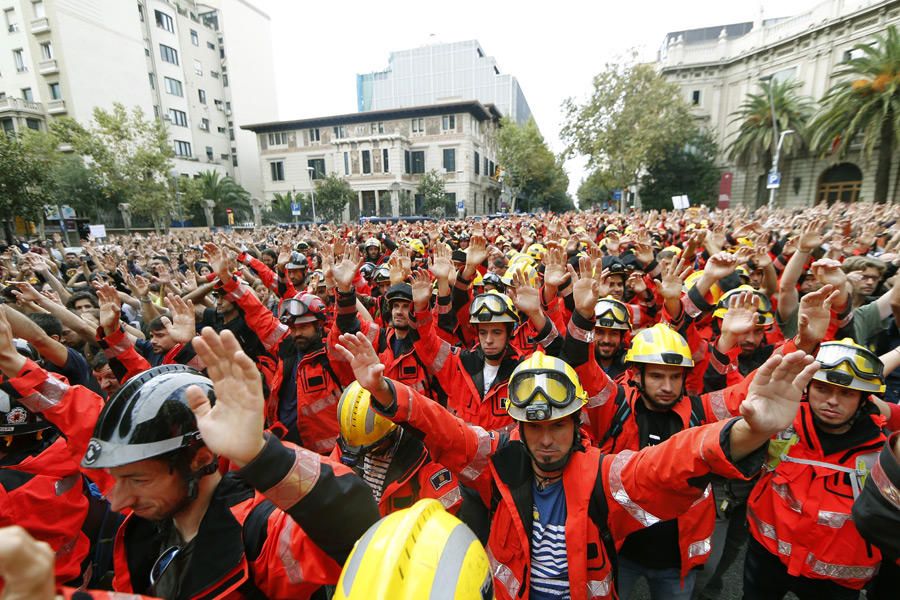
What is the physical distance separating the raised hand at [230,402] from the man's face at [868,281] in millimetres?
6464

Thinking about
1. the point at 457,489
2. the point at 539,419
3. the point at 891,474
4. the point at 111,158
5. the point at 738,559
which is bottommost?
the point at 738,559

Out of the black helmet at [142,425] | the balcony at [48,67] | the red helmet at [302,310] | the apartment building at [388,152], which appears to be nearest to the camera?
the black helmet at [142,425]

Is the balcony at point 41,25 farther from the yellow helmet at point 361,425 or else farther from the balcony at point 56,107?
the yellow helmet at point 361,425

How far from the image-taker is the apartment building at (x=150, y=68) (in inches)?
1549

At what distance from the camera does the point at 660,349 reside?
9.68 feet

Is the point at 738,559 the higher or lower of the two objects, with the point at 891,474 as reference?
lower

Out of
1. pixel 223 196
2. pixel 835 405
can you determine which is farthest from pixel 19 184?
pixel 835 405

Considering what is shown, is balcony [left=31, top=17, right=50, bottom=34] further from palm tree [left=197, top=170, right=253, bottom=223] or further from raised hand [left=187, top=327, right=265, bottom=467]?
raised hand [left=187, top=327, right=265, bottom=467]

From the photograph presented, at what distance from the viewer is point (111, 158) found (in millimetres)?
29328

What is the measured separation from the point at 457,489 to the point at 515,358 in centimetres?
132

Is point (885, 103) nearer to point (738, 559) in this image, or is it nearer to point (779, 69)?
point (779, 69)

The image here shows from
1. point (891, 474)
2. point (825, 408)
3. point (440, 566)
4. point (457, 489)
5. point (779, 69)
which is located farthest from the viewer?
point (779, 69)

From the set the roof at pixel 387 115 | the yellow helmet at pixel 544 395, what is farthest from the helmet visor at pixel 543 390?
the roof at pixel 387 115

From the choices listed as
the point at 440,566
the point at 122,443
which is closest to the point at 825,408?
the point at 440,566
